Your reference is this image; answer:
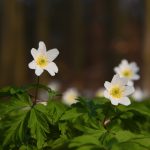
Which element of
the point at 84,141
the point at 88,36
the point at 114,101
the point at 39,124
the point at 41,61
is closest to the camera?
the point at 84,141

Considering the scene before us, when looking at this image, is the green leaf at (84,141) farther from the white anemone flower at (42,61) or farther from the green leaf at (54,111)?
the white anemone flower at (42,61)

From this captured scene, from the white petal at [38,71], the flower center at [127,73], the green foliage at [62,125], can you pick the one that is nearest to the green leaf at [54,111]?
the green foliage at [62,125]

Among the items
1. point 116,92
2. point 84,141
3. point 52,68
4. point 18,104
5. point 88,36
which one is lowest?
point 84,141

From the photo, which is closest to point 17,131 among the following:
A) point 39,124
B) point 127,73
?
point 39,124

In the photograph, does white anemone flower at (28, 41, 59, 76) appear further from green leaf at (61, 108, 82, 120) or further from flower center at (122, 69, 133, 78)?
flower center at (122, 69, 133, 78)

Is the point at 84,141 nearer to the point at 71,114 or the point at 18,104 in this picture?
the point at 71,114

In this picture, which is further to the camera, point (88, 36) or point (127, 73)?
point (88, 36)
